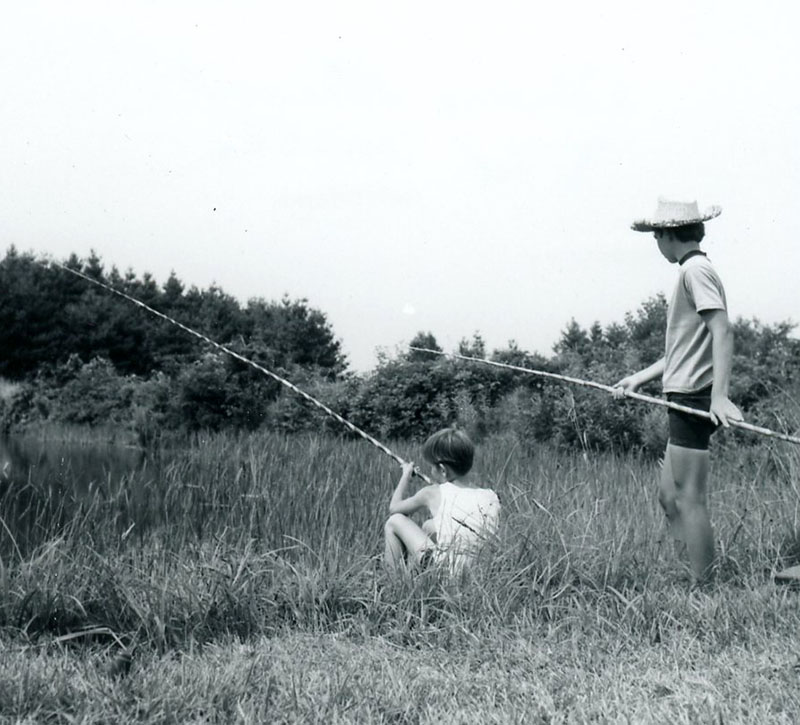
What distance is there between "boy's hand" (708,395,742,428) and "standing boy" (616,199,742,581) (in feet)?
0.42

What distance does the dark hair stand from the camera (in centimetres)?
387

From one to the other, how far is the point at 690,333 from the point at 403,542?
139cm

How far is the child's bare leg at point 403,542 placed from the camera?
12.4 feet

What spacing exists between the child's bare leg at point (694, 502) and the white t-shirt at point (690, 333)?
0.25 metres

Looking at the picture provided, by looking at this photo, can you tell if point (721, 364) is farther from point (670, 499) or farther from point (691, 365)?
point (670, 499)

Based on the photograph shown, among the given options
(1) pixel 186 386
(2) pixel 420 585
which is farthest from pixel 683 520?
(1) pixel 186 386

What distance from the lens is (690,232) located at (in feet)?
12.7

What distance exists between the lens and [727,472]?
6.87 meters

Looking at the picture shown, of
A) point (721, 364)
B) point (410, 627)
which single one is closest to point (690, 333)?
point (721, 364)

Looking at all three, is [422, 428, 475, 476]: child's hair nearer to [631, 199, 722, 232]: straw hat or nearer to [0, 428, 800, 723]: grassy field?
[0, 428, 800, 723]: grassy field

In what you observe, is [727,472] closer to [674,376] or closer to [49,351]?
[674,376]

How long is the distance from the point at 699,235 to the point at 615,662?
182cm

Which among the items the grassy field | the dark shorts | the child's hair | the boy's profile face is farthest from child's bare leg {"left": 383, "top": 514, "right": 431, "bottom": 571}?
the boy's profile face

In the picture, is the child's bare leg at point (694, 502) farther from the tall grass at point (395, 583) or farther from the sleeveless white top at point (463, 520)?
the sleeveless white top at point (463, 520)
